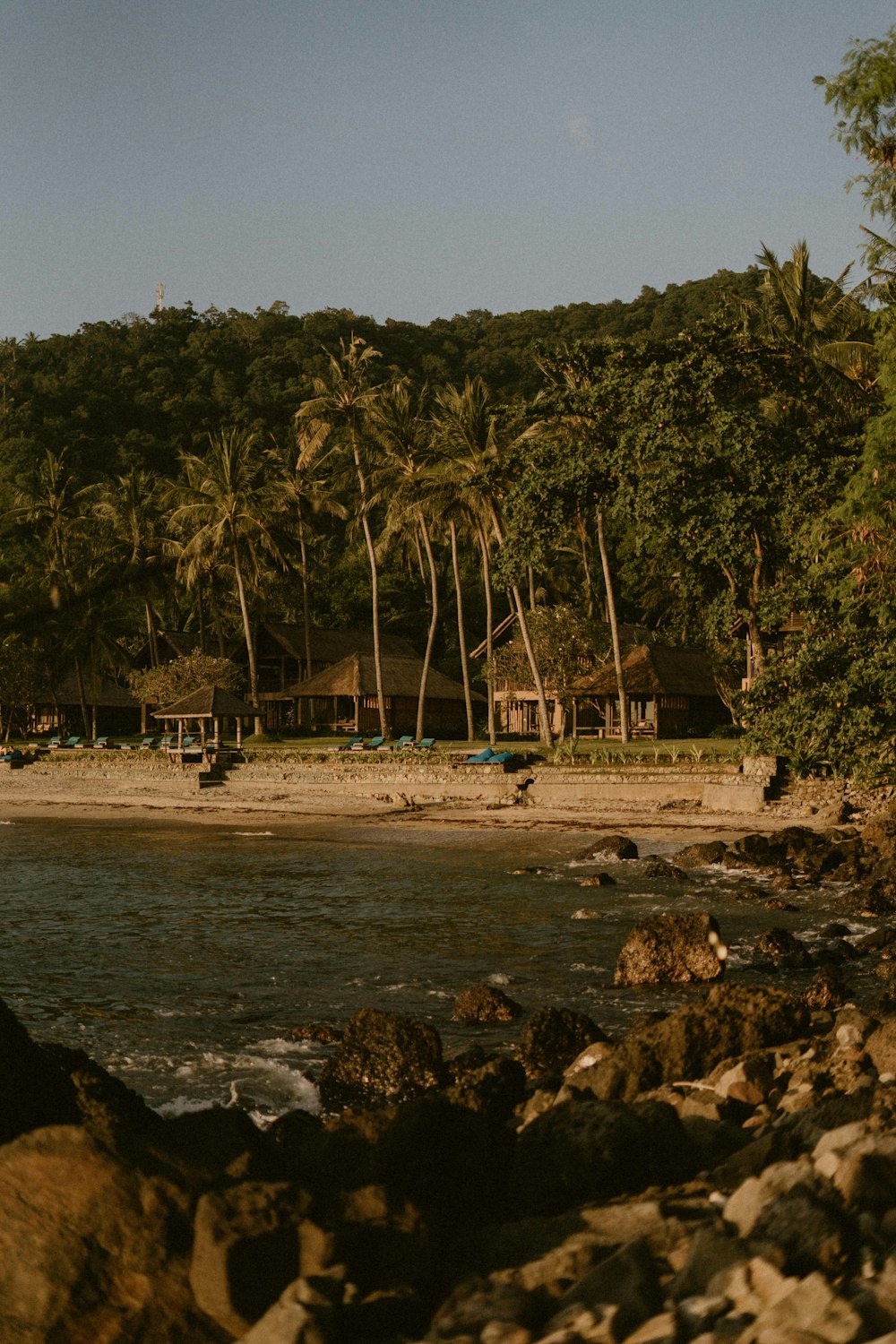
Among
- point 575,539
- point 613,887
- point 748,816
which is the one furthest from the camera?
point 575,539

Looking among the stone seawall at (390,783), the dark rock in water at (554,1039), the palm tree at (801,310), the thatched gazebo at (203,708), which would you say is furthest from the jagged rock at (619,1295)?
the thatched gazebo at (203,708)

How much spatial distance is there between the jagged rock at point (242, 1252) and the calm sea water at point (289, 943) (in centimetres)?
423

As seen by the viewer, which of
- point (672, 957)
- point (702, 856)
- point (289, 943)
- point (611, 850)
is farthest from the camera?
point (611, 850)

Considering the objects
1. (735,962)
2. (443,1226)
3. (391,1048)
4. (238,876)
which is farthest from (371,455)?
(443,1226)

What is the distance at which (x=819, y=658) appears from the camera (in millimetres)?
26406

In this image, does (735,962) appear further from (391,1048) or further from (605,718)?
(605,718)

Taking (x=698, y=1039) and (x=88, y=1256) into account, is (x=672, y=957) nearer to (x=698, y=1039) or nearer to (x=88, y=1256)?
(x=698, y=1039)

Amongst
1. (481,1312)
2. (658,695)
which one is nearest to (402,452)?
(658,695)

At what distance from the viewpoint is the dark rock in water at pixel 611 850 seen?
2339 cm

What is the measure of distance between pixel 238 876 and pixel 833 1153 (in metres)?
18.8

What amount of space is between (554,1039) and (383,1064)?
1391mm

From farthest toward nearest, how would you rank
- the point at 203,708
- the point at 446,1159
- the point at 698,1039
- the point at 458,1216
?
the point at 203,708
the point at 698,1039
the point at 446,1159
the point at 458,1216

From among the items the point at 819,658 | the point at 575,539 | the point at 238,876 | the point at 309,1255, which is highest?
the point at 575,539

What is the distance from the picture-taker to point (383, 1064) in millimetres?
8656
